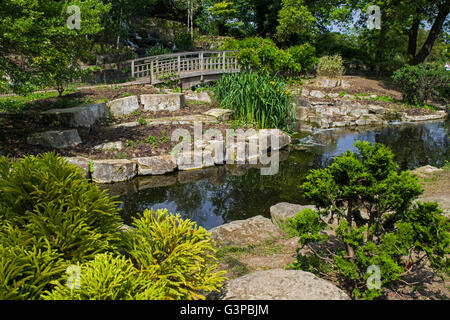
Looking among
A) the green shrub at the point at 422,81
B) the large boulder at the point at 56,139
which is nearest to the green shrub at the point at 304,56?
the green shrub at the point at 422,81

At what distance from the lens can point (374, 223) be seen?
9.00 ft

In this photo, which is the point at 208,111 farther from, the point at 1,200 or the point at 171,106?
the point at 1,200

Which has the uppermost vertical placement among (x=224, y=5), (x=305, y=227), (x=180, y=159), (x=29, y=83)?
(x=224, y=5)

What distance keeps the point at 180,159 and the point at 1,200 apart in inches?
230

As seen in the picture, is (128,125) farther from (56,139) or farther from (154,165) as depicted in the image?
(154,165)

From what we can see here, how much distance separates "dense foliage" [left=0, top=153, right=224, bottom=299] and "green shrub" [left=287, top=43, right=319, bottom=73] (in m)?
18.9

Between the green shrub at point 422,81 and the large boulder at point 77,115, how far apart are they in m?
14.3

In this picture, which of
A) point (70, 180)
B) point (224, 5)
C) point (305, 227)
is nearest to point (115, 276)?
point (70, 180)

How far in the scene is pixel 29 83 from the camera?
5.95 metres

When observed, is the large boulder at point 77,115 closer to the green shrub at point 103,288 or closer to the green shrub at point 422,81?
the green shrub at point 103,288

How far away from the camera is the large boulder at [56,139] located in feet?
23.5

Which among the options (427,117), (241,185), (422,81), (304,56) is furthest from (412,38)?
(241,185)

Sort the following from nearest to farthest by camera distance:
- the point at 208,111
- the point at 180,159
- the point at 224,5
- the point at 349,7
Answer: the point at 180,159 < the point at 208,111 < the point at 349,7 < the point at 224,5
